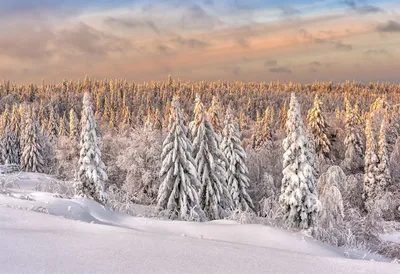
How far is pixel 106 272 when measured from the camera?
6.61 metres

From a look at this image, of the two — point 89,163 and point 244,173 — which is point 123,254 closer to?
point 89,163

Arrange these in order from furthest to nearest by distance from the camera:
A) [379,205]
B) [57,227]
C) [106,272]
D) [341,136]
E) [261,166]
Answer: [341,136], [261,166], [379,205], [57,227], [106,272]

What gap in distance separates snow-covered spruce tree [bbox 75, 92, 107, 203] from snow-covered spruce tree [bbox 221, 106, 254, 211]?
11.0 metres

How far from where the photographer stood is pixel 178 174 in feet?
102

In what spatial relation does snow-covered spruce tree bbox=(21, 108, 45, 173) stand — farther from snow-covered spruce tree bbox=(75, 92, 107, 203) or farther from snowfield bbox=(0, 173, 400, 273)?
snowfield bbox=(0, 173, 400, 273)

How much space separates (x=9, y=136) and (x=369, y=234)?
230ft

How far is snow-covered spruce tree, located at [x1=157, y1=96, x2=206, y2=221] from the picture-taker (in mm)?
30600

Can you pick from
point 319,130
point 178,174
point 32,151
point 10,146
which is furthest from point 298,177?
point 10,146

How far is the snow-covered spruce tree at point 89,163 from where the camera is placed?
3312 centimetres

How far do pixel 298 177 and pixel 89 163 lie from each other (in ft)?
57.8

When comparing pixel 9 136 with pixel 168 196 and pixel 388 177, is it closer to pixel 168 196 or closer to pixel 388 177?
pixel 168 196

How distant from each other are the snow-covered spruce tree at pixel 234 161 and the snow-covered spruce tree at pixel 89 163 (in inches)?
432

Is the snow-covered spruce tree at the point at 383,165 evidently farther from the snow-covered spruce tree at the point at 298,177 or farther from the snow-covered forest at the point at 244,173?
the snow-covered spruce tree at the point at 298,177

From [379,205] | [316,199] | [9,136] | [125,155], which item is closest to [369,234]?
[316,199]
